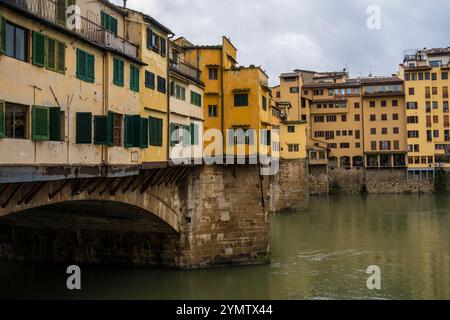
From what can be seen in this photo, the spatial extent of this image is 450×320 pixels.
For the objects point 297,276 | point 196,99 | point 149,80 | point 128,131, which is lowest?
point 297,276

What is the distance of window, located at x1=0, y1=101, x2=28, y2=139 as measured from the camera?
1202 cm

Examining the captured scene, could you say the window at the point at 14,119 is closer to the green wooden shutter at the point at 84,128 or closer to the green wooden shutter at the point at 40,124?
the green wooden shutter at the point at 40,124

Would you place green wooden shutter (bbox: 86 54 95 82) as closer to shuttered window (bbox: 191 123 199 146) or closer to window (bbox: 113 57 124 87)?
window (bbox: 113 57 124 87)

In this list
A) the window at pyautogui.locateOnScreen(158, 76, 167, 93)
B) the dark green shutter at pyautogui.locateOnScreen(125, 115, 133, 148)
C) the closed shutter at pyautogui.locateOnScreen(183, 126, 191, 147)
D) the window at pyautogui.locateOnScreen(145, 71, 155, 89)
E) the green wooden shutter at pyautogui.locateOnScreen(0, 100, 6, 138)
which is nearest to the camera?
the green wooden shutter at pyautogui.locateOnScreen(0, 100, 6, 138)

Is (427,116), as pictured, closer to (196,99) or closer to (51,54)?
(196,99)

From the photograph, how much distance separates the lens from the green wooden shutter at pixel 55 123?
44.4 feet

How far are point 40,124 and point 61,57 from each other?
243 centimetres

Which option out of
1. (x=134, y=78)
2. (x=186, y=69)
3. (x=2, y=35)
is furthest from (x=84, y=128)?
(x=186, y=69)

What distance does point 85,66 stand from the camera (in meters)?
15.4

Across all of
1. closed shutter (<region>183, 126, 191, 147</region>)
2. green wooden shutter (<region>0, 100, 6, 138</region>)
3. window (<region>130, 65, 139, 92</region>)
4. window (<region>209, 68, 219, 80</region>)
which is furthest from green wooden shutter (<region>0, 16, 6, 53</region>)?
window (<region>209, 68, 219, 80</region>)

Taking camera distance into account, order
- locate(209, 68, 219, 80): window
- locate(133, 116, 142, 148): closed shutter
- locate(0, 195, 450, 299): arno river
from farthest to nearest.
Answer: locate(209, 68, 219, 80): window < locate(0, 195, 450, 299): arno river < locate(133, 116, 142, 148): closed shutter

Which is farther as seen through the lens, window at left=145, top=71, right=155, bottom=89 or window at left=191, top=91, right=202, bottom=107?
window at left=191, top=91, right=202, bottom=107
